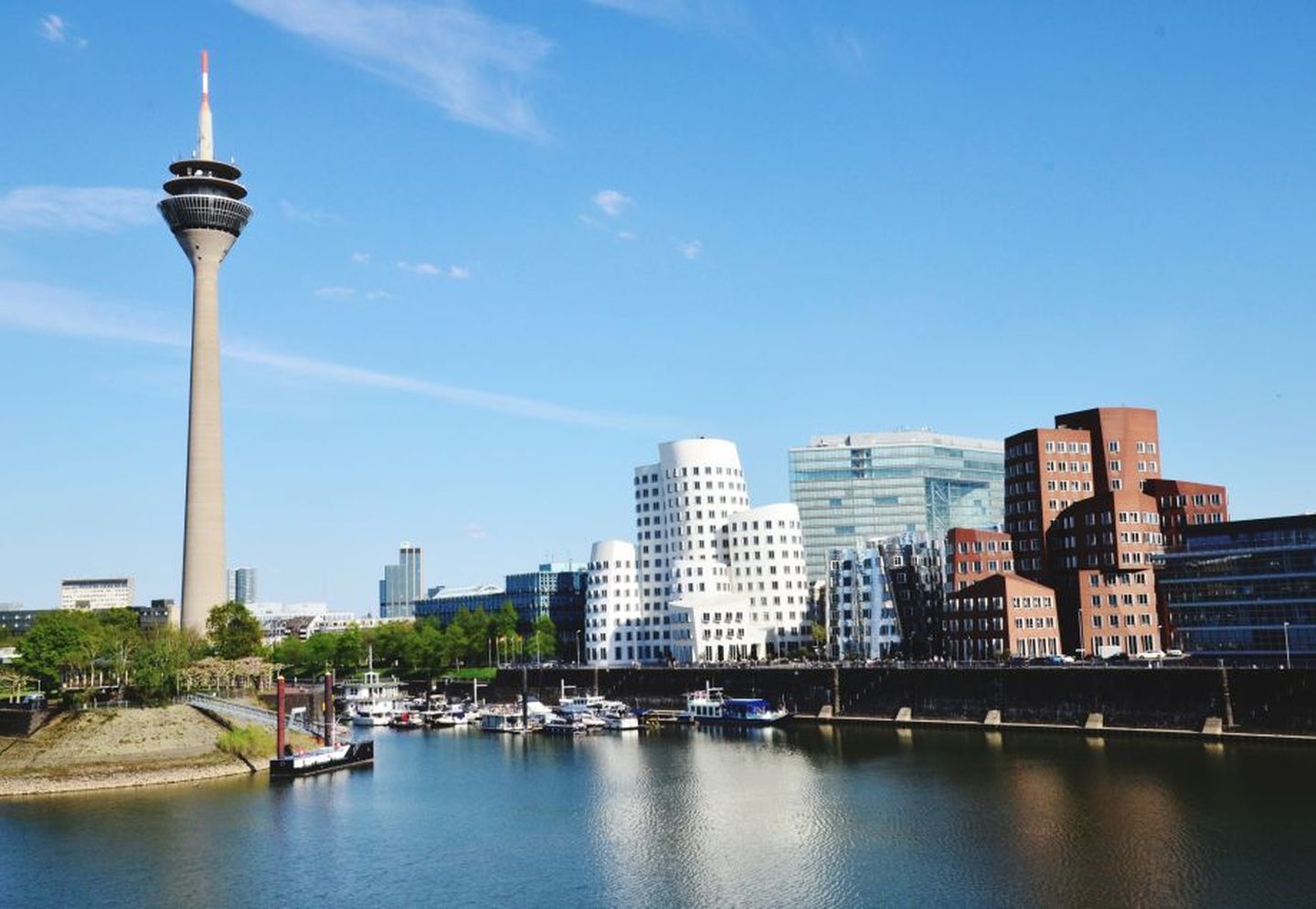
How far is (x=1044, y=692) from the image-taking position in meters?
133

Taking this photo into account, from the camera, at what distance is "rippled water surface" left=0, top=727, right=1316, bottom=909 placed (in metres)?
67.5

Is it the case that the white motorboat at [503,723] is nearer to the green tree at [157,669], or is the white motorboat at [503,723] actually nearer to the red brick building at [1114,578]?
the green tree at [157,669]

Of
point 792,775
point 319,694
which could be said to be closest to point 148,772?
point 319,694

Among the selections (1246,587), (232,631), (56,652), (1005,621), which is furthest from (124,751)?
(1246,587)

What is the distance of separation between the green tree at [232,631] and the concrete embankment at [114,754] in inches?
1887

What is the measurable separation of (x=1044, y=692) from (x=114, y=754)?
298ft

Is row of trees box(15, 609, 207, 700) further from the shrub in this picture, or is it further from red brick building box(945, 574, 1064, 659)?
red brick building box(945, 574, 1064, 659)

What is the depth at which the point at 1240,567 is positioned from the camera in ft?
440

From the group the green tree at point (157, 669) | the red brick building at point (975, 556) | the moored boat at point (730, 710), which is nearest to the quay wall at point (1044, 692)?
the moored boat at point (730, 710)

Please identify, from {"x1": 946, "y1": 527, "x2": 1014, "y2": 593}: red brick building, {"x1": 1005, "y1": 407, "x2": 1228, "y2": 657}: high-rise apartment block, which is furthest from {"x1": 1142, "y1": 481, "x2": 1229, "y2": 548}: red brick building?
{"x1": 946, "y1": 527, "x2": 1014, "y2": 593}: red brick building

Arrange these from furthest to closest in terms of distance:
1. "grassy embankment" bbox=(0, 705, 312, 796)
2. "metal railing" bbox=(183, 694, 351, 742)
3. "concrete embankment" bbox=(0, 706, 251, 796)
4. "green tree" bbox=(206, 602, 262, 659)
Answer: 1. "green tree" bbox=(206, 602, 262, 659)
2. "metal railing" bbox=(183, 694, 351, 742)
3. "grassy embankment" bbox=(0, 705, 312, 796)
4. "concrete embankment" bbox=(0, 706, 251, 796)

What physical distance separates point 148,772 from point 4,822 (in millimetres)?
17829

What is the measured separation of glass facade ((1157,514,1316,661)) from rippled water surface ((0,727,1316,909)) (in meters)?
22.6

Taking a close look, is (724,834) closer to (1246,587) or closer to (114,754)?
(114,754)
